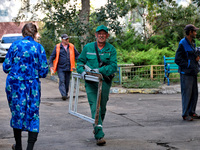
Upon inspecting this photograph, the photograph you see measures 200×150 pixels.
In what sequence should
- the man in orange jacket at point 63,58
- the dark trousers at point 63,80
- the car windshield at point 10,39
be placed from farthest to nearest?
1. the car windshield at point 10,39
2. the dark trousers at point 63,80
3. the man in orange jacket at point 63,58

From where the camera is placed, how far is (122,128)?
25.5 ft

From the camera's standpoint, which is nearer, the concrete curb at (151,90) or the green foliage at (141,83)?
the concrete curb at (151,90)

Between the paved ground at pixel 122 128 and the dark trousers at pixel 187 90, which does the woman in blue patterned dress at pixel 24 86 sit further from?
the dark trousers at pixel 187 90

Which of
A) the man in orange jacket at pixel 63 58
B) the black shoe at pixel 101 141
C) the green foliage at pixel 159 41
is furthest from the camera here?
the green foliage at pixel 159 41

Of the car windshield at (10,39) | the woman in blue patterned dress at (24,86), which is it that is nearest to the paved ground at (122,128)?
the woman in blue patterned dress at (24,86)

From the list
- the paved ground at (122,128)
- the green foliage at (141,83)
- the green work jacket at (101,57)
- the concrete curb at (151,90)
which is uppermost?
the green work jacket at (101,57)

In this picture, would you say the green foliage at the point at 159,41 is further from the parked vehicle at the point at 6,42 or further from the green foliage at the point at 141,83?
the parked vehicle at the point at 6,42

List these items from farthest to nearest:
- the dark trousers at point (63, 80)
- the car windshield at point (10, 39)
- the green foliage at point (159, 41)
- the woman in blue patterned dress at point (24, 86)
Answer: the car windshield at point (10, 39) → the green foliage at point (159, 41) → the dark trousers at point (63, 80) → the woman in blue patterned dress at point (24, 86)

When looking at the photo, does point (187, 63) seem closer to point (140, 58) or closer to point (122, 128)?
point (122, 128)

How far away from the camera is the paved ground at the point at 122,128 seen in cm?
640

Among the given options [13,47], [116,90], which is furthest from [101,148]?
[116,90]

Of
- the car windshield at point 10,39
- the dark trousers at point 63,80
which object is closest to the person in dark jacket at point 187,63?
the dark trousers at point 63,80

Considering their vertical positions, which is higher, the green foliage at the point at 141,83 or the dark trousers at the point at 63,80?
the dark trousers at the point at 63,80

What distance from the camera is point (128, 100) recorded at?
1199cm
